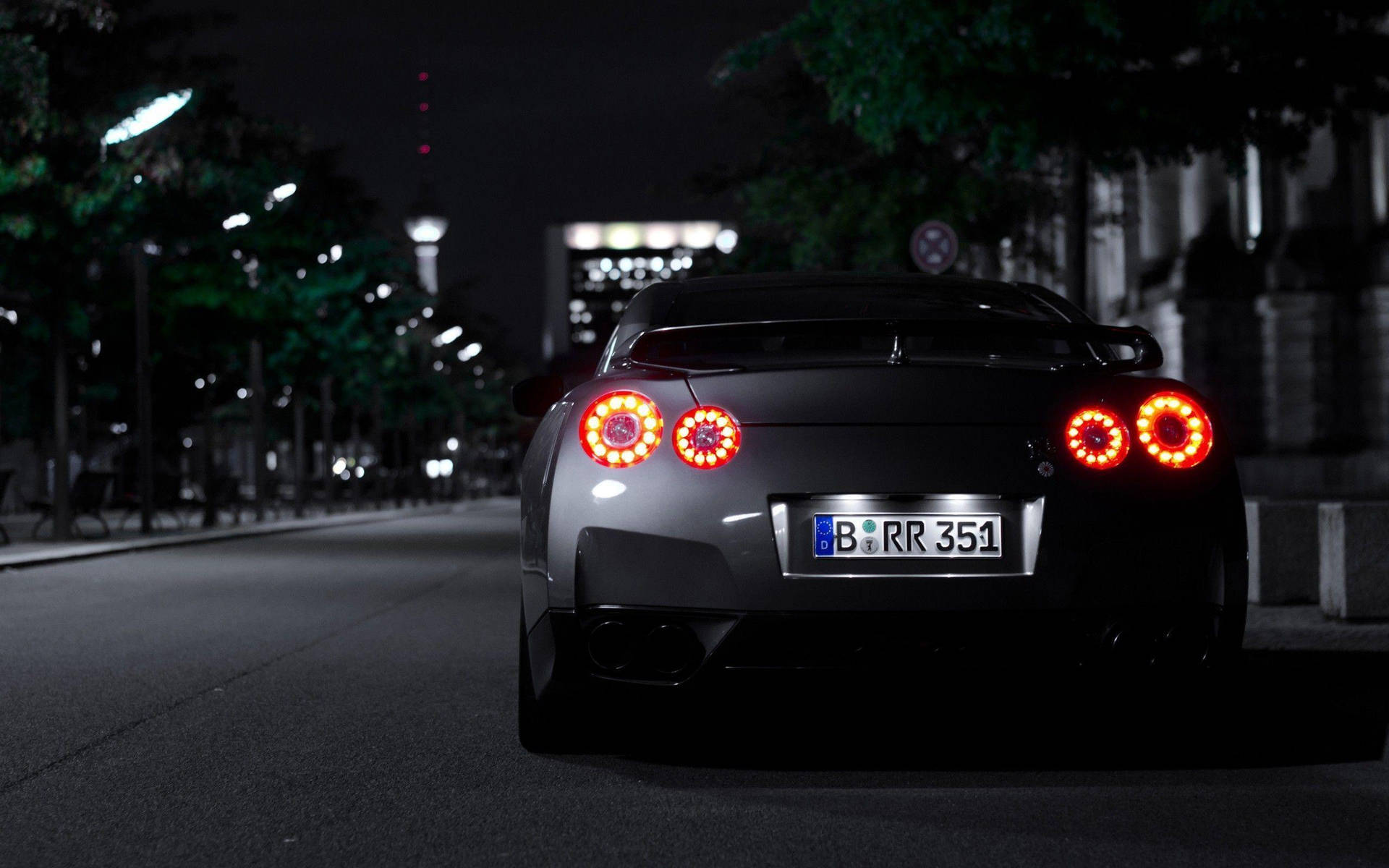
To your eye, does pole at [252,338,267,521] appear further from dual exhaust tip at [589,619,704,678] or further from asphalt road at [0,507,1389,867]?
dual exhaust tip at [589,619,704,678]

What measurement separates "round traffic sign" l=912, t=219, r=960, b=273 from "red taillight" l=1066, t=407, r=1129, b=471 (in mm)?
13278

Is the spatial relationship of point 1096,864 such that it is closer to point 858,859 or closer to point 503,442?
point 858,859

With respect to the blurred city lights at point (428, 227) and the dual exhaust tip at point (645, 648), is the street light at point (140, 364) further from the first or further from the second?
the blurred city lights at point (428, 227)

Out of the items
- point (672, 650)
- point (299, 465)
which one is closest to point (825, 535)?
point (672, 650)

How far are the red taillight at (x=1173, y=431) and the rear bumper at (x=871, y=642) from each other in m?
0.43

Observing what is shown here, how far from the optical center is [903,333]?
18.2 ft

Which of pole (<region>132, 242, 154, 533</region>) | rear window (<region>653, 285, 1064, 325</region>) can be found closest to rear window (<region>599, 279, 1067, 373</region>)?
rear window (<region>653, 285, 1064, 325</region>)

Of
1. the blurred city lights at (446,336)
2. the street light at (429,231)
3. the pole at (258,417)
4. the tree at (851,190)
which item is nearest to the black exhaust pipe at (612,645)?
the tree at (851,190)

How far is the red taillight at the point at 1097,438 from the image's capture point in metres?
5.51

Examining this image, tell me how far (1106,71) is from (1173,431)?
12.5 m

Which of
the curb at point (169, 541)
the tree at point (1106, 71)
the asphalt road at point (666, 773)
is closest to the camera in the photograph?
the asphalt road at point (666, 773)

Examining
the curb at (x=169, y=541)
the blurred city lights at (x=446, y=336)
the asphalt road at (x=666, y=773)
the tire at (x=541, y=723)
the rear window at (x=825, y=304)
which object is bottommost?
the curb at (x=169, y=541)

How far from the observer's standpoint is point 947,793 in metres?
5.66

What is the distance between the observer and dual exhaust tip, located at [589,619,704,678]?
5.48 m
